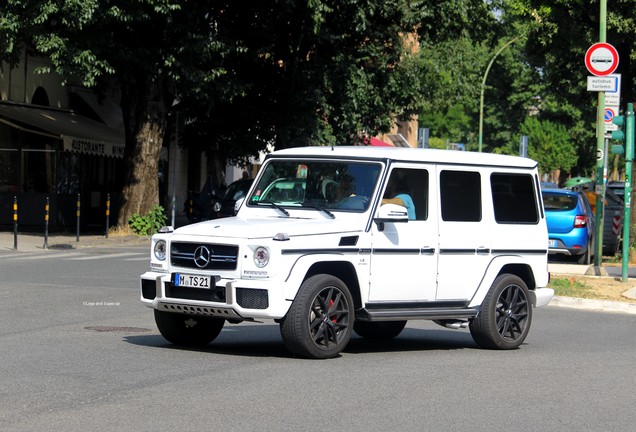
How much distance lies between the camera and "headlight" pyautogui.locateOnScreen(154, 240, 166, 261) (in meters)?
11.1

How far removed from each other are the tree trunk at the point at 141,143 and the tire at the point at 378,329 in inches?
794

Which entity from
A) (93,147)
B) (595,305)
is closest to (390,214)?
(595,305)

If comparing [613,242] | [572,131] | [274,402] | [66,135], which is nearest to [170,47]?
[66,135]

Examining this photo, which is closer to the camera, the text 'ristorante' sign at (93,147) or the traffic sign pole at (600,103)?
the traffic sign pole at (600,103)

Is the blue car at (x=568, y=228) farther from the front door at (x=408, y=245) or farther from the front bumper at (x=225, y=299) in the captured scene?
the front bumper at (x=225, y=299)

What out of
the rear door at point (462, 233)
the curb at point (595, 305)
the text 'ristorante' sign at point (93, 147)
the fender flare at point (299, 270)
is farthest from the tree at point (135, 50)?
the fender flare at point (299, 270)

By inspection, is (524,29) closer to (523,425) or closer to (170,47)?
(170,47)

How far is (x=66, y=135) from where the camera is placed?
109 feet

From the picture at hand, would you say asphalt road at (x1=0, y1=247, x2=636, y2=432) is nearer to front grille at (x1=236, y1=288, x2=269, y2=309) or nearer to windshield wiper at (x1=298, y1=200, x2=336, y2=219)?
front grille at (x1=236, y1=288, x2=269, y2=309)

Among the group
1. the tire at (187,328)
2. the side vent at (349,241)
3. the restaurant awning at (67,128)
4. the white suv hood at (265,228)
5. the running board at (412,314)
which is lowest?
the tire at (187,328)

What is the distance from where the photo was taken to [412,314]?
1160cm

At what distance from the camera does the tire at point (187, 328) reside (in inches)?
452

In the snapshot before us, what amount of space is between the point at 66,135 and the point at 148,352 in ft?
75.4

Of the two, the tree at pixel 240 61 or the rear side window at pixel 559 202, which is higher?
the tree at pixel 240 61
